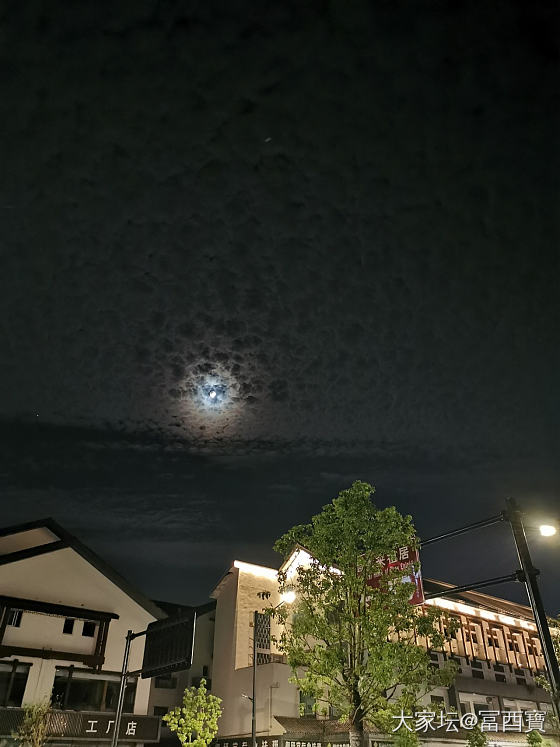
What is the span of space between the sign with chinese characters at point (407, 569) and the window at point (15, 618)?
1871 cm

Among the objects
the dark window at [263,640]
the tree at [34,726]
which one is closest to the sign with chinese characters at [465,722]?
the dark window at [263,640]

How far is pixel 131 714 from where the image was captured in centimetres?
2603

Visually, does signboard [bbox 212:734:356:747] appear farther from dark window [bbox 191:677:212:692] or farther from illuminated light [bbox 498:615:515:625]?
illuminated light [bbox 498:615:515:625]

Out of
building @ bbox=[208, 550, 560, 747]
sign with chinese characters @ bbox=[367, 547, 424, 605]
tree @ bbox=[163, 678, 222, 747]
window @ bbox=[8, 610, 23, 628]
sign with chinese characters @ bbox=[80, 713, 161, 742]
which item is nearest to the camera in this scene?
sign with chinese characters @ bbox=[367, 547, 424, 605]

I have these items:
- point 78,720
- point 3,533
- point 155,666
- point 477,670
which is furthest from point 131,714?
point 477,670

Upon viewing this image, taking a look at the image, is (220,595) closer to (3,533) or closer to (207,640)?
(207,640)

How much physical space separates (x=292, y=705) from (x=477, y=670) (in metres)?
11.7

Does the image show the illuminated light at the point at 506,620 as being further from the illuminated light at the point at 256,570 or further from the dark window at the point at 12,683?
the dark window at the point at 12,683

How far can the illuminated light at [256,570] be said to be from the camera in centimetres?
3594

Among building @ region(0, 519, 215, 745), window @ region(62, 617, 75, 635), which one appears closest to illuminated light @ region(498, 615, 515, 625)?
building @ region(0, 519, 215, 745)

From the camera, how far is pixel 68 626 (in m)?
27.0

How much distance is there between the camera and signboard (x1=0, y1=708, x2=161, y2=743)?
2270 cm

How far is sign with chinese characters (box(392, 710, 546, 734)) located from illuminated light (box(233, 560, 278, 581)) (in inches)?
560

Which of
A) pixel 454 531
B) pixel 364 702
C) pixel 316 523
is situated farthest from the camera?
pixel 316 523
